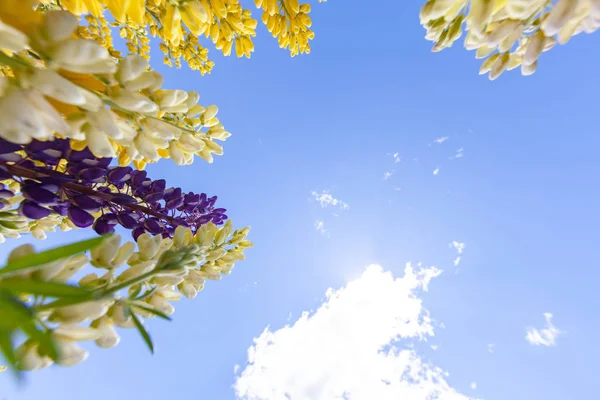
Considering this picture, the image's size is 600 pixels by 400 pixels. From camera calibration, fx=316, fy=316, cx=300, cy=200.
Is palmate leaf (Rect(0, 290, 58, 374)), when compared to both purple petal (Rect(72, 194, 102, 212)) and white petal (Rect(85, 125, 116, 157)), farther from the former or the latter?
purple petal (Rect(72, 194, 102, 212))

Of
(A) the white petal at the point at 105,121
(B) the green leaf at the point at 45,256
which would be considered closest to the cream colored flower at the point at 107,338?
(B) the green leaf at the point at 45,256

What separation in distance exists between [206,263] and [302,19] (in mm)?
1736

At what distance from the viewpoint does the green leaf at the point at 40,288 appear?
1.07 ft

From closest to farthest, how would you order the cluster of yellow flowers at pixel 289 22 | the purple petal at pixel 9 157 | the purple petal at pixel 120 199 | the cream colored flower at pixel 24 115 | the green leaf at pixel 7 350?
the green leaf at pixel 7 350 < the cream colored flower at pixel 24 115 < the purple petal at pixel 9 157 < the purple petal at pixel 120 199 < the cluster of yellow flowers at pixel 289 22

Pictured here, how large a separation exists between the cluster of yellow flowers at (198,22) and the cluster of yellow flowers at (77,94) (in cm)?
20

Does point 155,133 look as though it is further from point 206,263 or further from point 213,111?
point 206,263

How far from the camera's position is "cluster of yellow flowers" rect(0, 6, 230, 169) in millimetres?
438

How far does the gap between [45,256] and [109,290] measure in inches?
5.1

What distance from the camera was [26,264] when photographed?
362 mm

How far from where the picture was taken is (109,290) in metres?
0.48

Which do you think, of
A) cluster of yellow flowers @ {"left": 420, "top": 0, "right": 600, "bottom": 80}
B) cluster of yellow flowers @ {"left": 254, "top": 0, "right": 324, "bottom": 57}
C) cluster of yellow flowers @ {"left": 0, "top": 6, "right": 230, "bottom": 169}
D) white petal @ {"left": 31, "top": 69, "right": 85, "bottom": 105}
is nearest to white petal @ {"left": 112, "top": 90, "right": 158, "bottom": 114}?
cluster of yellow flowers @ {"left": 0, "top": 6, "right": 230, "bottom": 169}

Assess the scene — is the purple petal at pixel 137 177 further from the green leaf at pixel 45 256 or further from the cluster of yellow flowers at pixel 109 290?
the green leaf at pixel 45 256

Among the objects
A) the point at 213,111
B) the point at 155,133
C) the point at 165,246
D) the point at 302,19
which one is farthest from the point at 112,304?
the point at 302,19

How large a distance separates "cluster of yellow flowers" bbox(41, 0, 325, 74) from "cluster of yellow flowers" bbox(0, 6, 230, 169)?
0.66ft
